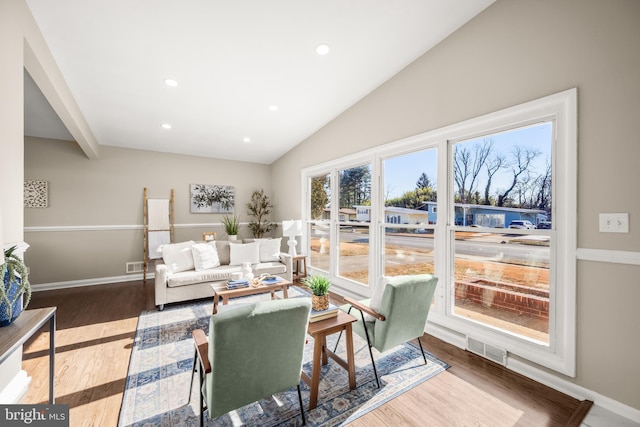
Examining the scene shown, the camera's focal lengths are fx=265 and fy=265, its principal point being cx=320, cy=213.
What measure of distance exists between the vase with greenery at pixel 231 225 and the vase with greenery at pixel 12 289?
3.66m

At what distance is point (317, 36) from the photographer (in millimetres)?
2582

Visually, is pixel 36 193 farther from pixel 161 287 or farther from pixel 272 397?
pixel 272 397

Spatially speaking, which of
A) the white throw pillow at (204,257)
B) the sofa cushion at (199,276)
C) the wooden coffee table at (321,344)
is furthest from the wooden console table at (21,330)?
the white throw pillow at (204,257)

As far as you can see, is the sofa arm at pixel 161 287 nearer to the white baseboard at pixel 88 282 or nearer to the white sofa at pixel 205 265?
the white sofa at pixel 205 265

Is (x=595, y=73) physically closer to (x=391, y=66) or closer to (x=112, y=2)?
(x=391, y=66)

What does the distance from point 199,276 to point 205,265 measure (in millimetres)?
279

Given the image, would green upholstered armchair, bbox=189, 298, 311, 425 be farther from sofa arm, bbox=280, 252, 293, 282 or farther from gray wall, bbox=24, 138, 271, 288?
gray wall, bbox=24, 138, 271, 288

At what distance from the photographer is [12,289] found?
1.42 m

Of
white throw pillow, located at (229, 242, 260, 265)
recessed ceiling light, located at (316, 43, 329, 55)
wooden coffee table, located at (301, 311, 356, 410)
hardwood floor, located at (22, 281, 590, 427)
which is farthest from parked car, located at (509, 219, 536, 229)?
white throw pillow, located at (229, 242, 260, 265)

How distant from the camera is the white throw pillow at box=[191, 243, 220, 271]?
13.3 feet

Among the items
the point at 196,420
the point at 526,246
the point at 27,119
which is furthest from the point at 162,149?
the point at 526,246

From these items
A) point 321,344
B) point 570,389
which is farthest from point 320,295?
point 570,389

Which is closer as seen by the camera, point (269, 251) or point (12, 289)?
point (12, 289)

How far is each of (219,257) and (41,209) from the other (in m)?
3.04
